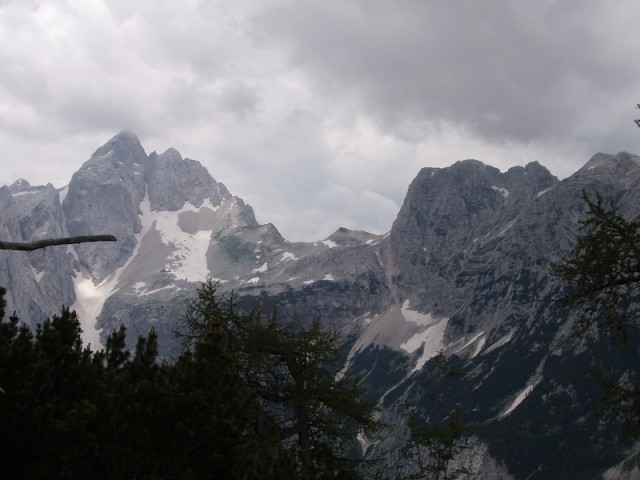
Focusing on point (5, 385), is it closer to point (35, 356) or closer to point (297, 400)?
point (35, 356)

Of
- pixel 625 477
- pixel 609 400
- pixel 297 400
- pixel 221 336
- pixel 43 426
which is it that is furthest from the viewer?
pixel 625 477

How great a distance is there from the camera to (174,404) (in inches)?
621

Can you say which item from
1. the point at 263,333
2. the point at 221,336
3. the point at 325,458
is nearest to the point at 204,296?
the point at 263,333

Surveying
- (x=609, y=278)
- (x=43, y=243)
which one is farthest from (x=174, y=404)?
(x=609, y=278)

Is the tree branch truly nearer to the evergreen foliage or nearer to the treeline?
the treeline

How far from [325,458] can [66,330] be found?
10149 millimetres

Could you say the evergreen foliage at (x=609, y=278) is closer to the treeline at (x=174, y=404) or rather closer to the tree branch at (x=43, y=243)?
the treeline at (x=174, y=404)

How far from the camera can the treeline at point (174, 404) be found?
49.4 ft

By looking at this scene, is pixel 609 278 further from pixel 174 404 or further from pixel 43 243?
pixel 43 243

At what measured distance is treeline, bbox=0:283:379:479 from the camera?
49.4 ft

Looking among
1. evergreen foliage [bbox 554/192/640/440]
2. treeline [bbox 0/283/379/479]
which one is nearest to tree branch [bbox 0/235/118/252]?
treeline [bbox 0/283/379/479]

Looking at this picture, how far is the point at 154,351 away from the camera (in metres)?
19.8

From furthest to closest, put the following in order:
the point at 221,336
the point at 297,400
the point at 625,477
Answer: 1. the point at 625,477
2. the point at 297,400
3. the point at 221,336

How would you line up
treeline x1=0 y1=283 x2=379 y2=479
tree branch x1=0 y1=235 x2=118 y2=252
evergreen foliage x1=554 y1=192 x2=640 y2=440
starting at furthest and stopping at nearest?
treeline x1=0 y1=283 x2=379 y2=479 → evergreen foliage x1=554 y1=192 x2=640 y2=440 → tree branch x1=0 y1=235 x2=118 y2=252
